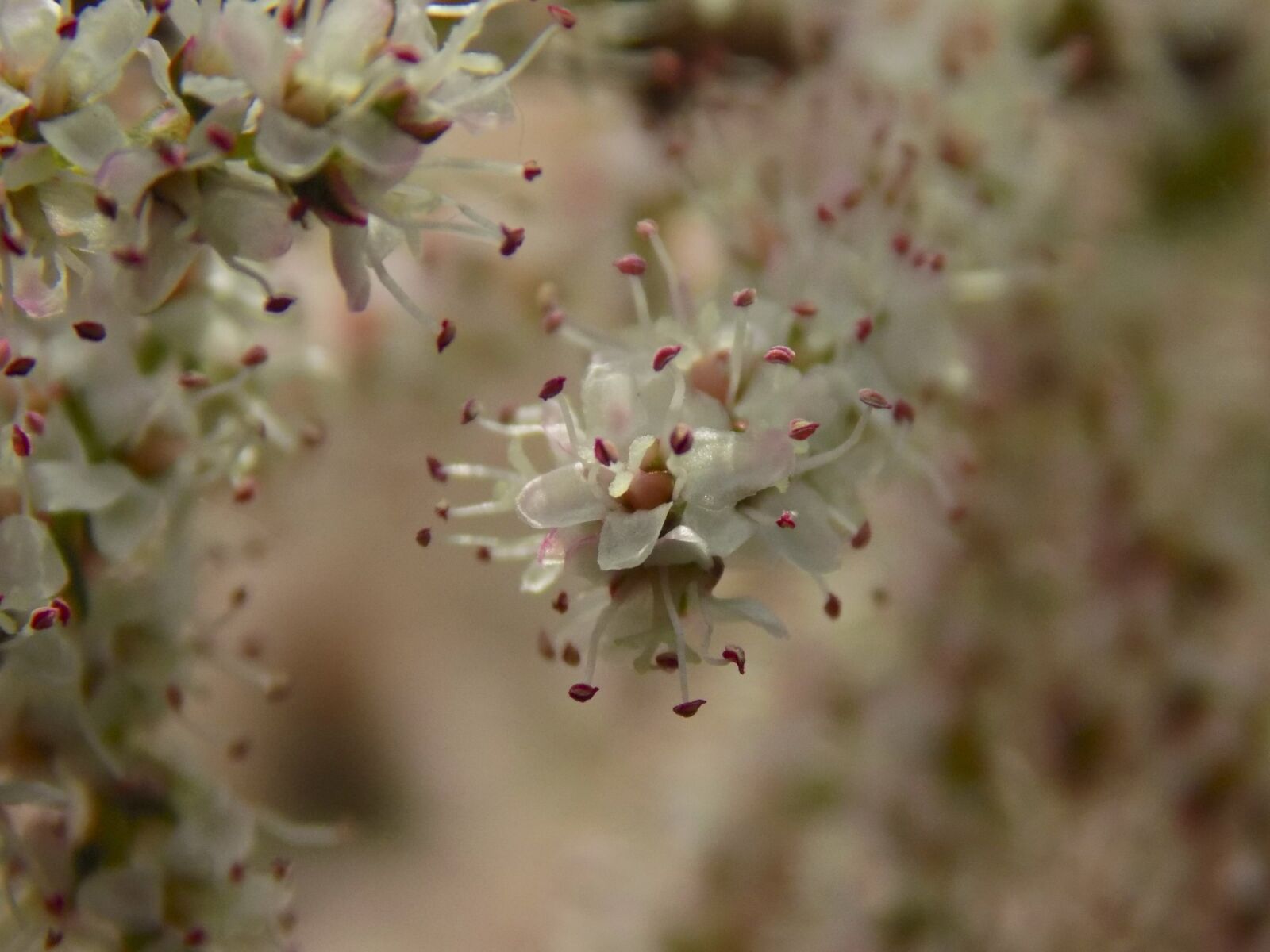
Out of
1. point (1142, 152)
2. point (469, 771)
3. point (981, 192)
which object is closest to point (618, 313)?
point (981, 192)

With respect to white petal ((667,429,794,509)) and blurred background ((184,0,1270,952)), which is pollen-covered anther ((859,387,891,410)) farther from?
blurred background ((184,0,1270,952))

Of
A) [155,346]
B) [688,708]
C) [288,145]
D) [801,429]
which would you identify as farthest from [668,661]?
[155,346]

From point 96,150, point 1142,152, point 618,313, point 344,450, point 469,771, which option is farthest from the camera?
point 469,771

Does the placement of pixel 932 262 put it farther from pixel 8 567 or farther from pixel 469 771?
pixel 469 771

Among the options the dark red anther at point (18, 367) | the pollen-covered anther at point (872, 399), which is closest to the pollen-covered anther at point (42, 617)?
the dark red anther at point (18, 367)

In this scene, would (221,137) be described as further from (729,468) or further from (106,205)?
(729,468)

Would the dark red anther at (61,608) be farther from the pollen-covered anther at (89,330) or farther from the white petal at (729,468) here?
the white petal at (729,468)

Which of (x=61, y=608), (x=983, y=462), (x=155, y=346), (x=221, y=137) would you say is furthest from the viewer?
(x=983, y=462)
